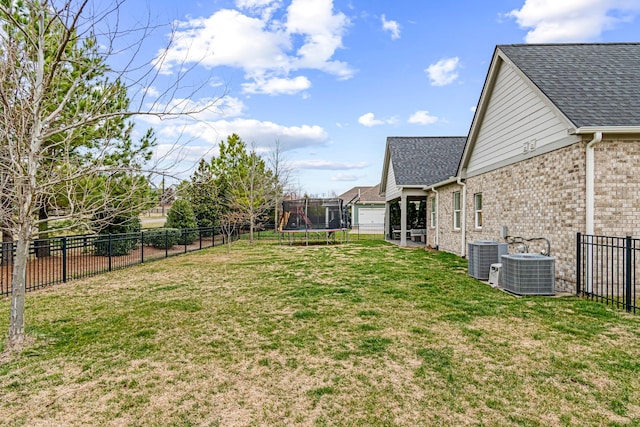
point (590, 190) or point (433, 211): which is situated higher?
point (590, 190)

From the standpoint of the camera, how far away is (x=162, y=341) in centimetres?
402

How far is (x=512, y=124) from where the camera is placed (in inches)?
Result: 331

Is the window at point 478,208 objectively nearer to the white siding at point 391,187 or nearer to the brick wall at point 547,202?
the brick wall at point 547,202

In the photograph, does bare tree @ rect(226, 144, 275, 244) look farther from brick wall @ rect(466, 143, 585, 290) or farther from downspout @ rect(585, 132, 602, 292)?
downspout @ rect(585, 132, 602, 292)

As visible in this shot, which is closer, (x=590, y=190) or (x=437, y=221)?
(x=590, y=190)

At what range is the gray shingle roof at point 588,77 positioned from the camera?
603 centimetres

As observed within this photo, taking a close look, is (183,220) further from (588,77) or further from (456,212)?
(588,77)

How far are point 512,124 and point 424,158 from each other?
9046 mm

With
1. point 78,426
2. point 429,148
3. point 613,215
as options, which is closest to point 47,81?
point 78,426

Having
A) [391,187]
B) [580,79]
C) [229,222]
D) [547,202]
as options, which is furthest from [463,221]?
[229,222]

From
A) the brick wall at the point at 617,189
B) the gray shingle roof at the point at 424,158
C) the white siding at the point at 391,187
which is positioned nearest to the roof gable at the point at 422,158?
the gray shingle roof at the point at 424,158

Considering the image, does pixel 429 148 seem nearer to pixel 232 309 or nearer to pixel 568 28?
pixel 568 28

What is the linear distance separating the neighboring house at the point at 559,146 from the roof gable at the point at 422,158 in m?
5.09

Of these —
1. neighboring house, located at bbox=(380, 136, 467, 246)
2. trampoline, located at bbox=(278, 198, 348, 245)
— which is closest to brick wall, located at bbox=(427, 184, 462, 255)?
neighboring house, located at bbox=(380, 136, 467, 246)
